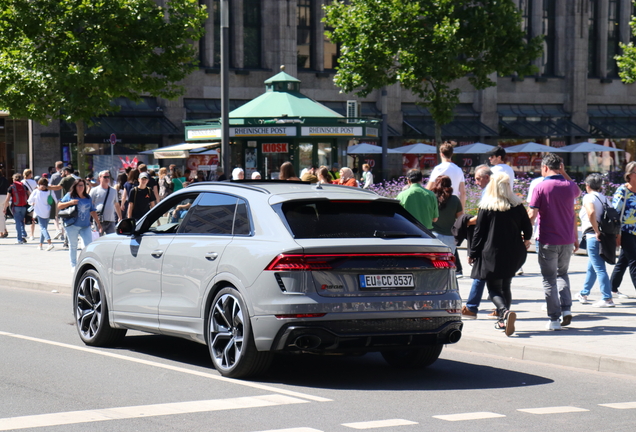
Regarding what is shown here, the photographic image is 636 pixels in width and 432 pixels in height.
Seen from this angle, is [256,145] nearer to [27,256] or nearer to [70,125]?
[27,256]

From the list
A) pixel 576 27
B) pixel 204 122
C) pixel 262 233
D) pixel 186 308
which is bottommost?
pixel 186 308

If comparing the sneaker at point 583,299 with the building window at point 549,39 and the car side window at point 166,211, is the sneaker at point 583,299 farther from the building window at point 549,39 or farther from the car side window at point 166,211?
the building window at point 549,39

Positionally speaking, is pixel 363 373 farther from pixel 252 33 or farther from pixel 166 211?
pixel 252 33

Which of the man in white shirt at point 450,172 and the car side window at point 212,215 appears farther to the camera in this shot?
the man in white shirt at point 450,172

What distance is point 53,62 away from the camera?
22.7m

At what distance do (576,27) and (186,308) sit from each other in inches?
1907

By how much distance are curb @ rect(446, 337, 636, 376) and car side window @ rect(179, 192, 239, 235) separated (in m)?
2.94

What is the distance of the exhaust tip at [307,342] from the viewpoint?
717 cm

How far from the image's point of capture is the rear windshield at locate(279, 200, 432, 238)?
7488mm

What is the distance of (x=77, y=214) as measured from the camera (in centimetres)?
1576

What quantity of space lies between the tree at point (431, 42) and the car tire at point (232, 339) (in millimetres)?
23134

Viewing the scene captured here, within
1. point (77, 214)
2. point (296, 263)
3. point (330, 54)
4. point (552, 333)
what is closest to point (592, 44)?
point (330, 54)

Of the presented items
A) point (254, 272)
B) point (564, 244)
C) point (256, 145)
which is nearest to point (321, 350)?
point (254, 272)

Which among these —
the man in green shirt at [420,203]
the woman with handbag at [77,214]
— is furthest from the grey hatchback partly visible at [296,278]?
the woman with handbag at [77,214]
